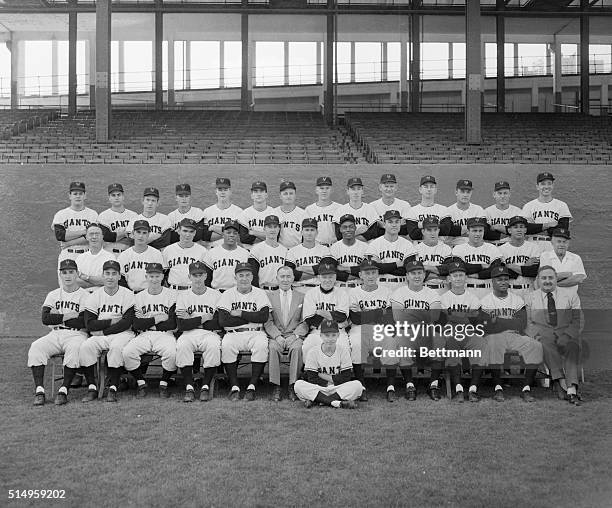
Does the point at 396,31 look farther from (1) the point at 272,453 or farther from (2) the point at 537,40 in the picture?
(1) the point at 272,453

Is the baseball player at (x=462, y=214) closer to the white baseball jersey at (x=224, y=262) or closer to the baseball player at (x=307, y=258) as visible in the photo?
the baseball player at (x=307, y=258)

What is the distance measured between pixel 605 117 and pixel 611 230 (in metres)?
12.2

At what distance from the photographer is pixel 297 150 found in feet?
48.4

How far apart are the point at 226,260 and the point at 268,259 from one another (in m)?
0.46

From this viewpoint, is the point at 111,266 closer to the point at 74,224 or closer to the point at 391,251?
the point at 74,224

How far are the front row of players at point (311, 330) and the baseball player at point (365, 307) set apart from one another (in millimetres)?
12

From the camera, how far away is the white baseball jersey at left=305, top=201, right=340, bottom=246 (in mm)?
8133

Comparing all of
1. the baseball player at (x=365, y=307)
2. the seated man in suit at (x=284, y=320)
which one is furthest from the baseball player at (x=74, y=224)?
the baseball player at (x=365, y=307)

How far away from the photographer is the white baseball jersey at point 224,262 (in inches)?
297

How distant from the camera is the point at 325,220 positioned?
26.9 feet

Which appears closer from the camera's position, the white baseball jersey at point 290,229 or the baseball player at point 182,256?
the baseball player at point 182,256

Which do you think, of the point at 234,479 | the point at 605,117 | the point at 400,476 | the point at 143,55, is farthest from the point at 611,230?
the point at 143,55

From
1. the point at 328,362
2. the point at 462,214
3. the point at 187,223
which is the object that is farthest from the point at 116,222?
the point at 462,214

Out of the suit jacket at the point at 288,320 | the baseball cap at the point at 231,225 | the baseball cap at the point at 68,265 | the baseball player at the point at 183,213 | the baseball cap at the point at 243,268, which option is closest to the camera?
the baseball cap at the point at 243,268
